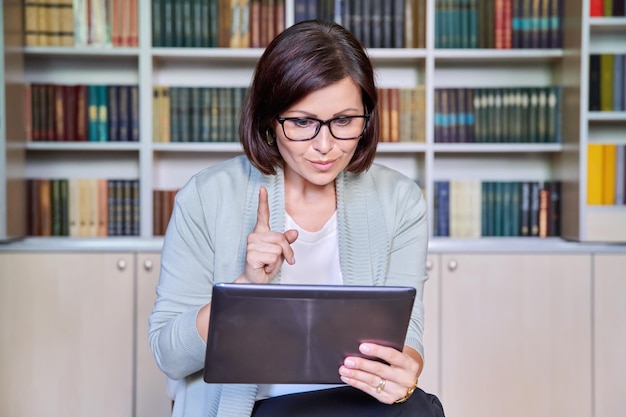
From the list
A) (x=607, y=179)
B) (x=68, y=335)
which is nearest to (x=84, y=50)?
(x=68, y=335)

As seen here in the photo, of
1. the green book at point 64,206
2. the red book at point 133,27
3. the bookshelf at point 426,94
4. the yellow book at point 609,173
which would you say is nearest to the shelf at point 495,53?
the bookshelf at point 426,94

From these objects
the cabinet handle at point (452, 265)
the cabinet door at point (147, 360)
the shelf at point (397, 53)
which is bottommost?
the cabinet door at point (147, 360)

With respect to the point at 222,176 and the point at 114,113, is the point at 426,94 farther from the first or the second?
the point at 222,176

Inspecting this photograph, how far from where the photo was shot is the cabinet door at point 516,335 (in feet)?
9.23

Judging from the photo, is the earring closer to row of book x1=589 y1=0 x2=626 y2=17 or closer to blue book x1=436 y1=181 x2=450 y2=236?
blue book x1=436 y1=181 x2=450 y2=236

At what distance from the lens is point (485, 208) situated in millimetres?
2998

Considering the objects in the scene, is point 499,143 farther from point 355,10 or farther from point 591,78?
point 355,10

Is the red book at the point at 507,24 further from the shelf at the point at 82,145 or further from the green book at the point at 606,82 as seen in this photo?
the shelf at the point at 82,145

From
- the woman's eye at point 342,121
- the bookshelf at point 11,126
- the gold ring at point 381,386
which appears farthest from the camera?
the bookshelf at point 11,126

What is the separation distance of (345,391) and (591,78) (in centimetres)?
194

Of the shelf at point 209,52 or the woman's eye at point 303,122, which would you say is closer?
the woman's eye at point 303,122

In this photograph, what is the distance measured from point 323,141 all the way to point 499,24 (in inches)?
68.7

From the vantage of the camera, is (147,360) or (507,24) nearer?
(147,360)

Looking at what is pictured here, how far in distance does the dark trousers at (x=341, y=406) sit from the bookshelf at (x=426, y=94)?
5.26ft
